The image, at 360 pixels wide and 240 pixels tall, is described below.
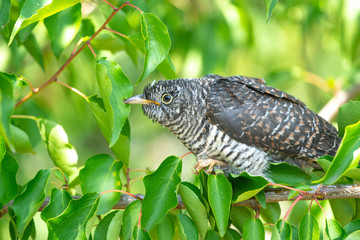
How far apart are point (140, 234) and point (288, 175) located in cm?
67

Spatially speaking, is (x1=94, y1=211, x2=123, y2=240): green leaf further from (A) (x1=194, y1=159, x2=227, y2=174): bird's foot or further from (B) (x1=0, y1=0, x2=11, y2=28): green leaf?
(B) (x1=0, y1=0, x2=11, y2=28): green leaf

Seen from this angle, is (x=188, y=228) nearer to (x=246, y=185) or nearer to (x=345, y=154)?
(x=246, y=185)

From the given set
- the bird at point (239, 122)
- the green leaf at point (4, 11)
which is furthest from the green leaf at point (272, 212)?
the green leaf at point (4, 11)

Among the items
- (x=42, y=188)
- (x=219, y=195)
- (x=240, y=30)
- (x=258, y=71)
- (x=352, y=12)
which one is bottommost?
(x=258, y=71)

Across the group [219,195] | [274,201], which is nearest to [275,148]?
[274,201]

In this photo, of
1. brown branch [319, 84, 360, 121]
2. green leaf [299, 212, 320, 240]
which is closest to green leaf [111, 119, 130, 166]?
green leaf [299, 212, 320, 240]

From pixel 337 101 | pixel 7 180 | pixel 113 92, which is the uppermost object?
pixel 113 92

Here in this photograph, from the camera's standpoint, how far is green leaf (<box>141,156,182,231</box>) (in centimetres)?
189

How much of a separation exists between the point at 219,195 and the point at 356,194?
1.96 feet

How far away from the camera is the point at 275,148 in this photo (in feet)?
8.75

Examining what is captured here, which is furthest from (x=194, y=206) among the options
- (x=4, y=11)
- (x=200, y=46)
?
(x=200, y=46)

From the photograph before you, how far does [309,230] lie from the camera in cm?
190

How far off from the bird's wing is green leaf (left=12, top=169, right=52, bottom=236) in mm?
975

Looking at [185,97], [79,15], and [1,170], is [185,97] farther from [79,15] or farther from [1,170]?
[1,170]
